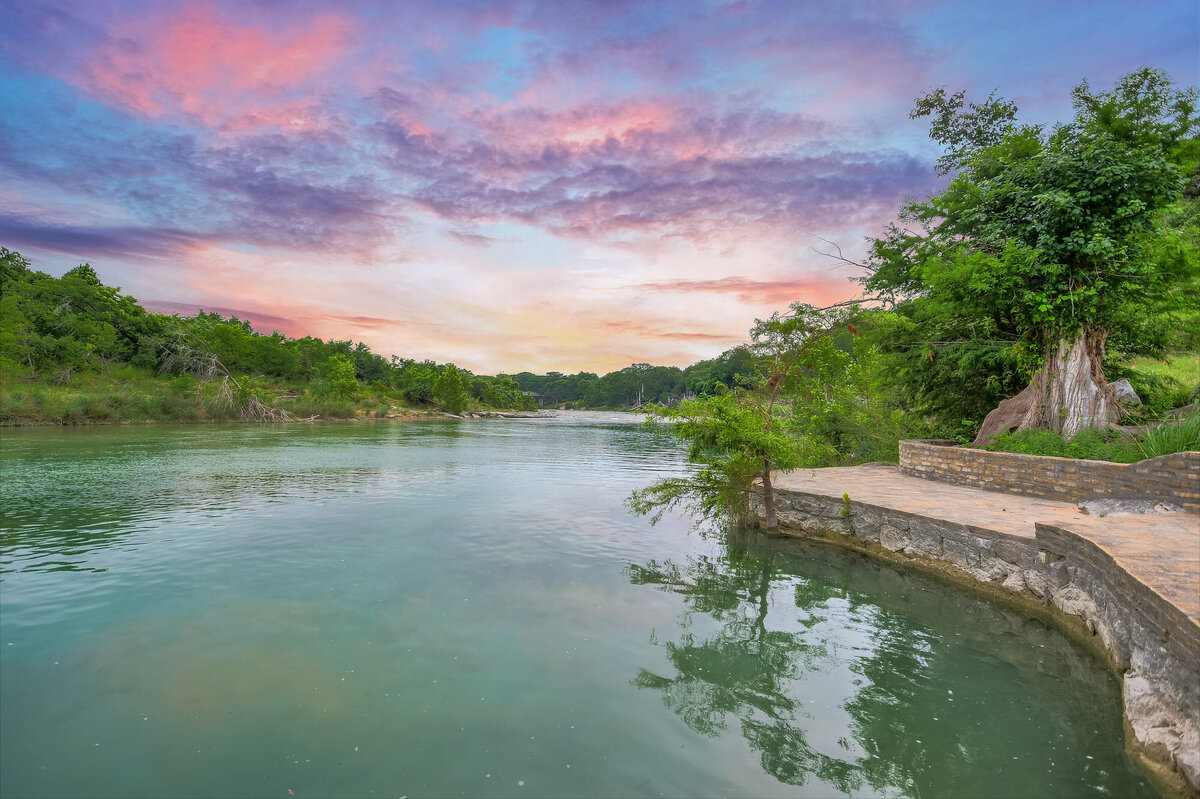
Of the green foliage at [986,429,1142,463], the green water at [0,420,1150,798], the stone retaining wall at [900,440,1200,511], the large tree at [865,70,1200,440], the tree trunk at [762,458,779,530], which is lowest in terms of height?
the green water at [0,420,1150,798]

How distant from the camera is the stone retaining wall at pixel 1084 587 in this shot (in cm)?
374

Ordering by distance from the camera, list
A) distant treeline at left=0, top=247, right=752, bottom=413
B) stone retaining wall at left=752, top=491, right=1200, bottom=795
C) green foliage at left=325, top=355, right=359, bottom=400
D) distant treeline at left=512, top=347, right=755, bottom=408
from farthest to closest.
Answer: distant treeline at left=512, top=347, right=755, bottom=408 < green foliage at left=325, top=355, right=359, bottom=400 < distant treeline at left=0, top=247, right=752, bottom=413 < stone retaining wall at left=752, top=491, right=1200, bottom=795

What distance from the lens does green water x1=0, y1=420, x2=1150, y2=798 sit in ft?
13.4

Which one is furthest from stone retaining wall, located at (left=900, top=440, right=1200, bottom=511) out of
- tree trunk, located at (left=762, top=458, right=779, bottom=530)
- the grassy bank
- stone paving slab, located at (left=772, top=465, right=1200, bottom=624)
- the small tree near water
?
the grassy bank

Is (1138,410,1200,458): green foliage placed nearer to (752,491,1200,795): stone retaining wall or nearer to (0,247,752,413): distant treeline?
(752,491,1200,795): stone retaining wall

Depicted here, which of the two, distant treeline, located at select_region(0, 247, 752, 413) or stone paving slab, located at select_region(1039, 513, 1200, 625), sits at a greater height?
distant treeline, located at select_region(0, 247, 752, 413)

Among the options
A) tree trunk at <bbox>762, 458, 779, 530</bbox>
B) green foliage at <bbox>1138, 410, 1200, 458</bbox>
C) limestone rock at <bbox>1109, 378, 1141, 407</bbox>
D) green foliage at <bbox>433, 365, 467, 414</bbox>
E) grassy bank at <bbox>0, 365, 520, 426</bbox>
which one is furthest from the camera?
green foliage at <bbox>433, 365, 467, 414</bbox>

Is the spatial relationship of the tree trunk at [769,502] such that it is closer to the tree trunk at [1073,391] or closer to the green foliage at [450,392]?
the tree trunk at [1073,391]

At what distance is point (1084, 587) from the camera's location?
6172 mm

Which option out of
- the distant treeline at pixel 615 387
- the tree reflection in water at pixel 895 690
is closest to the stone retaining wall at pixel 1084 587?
the tree reflection in water at pixel 895 690

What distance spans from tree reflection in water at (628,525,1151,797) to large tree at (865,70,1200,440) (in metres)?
7.08

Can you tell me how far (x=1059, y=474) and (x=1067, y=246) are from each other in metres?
4.99

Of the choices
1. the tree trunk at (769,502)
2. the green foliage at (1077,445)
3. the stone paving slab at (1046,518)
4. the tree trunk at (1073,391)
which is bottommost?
the tree trunk at (769,502)

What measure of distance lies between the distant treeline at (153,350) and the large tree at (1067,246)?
11526 millimetres
